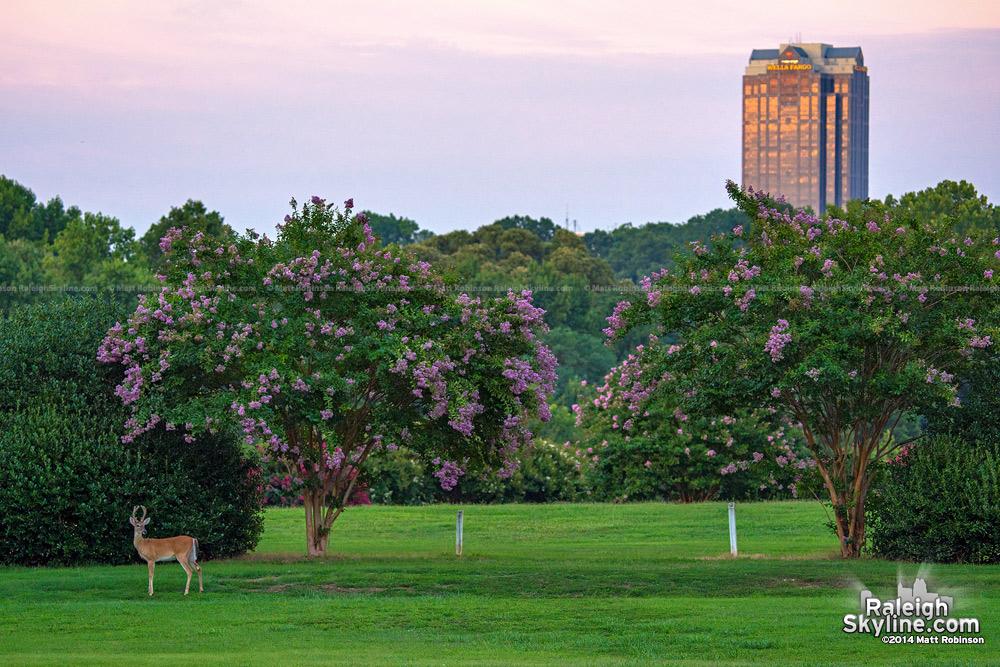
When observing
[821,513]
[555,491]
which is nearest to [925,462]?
[821,513]

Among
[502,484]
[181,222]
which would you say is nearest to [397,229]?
[181,222]

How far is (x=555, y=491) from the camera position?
149 ft

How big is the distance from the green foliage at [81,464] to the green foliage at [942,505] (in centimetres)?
1156

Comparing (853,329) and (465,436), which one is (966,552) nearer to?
(853,329)

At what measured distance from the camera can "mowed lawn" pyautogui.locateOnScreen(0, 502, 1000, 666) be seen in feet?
48.1

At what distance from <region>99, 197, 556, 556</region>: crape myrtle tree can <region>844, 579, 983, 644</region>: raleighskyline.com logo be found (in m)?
7.64

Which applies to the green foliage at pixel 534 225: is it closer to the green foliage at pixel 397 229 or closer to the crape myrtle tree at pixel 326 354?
the green foliage at pixel 397 229

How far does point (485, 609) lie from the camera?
1788cm

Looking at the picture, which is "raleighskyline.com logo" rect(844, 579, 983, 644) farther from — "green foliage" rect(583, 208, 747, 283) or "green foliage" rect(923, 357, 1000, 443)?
"green foliage" rect(583, 208, 747, 283)

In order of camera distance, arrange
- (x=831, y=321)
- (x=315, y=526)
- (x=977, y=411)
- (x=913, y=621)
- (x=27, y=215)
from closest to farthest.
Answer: (x=913, y=621), (x=831, y=321), (x=977, y=411), (x=315, y=526), (x=27, y=215)

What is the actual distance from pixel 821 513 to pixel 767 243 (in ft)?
39.8

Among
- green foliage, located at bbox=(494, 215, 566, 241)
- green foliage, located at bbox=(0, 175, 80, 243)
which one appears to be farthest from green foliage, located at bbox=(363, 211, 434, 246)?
green foliage, located at bbox=(0, 175, 80, 243)

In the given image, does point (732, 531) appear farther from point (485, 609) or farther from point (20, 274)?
point (20, 274)

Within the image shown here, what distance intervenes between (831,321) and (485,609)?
8674 mm
